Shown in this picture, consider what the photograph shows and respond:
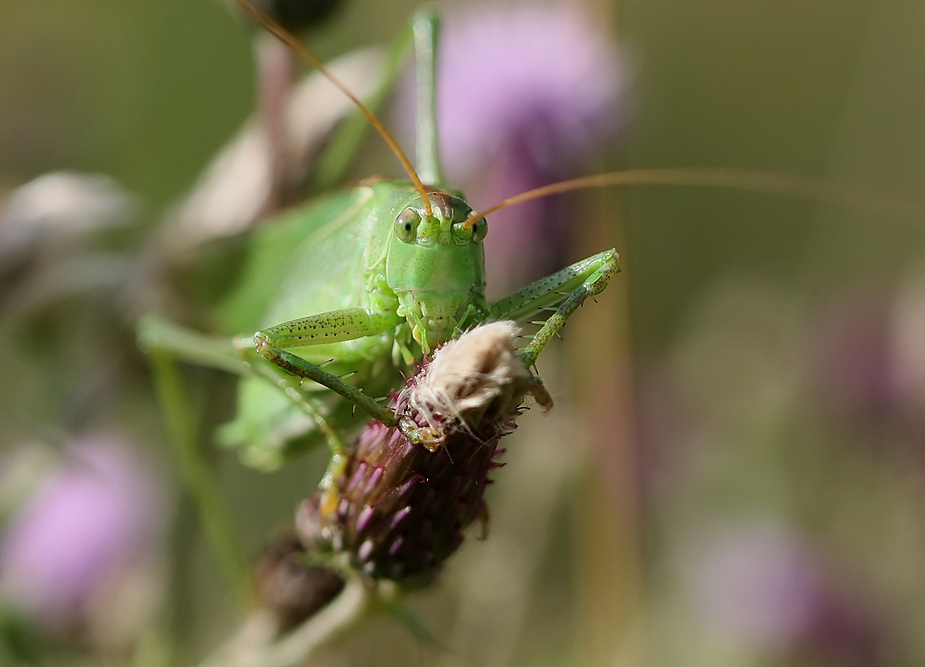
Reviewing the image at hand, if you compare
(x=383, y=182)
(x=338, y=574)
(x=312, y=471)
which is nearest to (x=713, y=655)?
(x=312, y=471)

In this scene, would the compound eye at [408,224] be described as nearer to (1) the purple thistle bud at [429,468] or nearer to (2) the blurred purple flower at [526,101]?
(1) the purple thistle bud at [429,468]

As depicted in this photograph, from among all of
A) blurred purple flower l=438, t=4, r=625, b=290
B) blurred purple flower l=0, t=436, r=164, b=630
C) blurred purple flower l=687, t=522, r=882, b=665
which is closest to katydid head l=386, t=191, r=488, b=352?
blurred purple flower l=0, t=436, r=164, b=630

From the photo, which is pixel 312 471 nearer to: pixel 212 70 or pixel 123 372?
pixel 123 372

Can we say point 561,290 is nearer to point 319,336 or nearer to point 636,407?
point 319,336

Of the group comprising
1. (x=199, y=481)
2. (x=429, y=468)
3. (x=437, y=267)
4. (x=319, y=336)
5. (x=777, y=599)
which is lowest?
(x=777, y=599)

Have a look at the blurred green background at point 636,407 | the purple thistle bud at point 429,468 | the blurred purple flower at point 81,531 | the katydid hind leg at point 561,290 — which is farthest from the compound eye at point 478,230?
the blurred purple flower at point 81,531

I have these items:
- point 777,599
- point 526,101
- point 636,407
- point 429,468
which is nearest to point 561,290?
point 429,468
